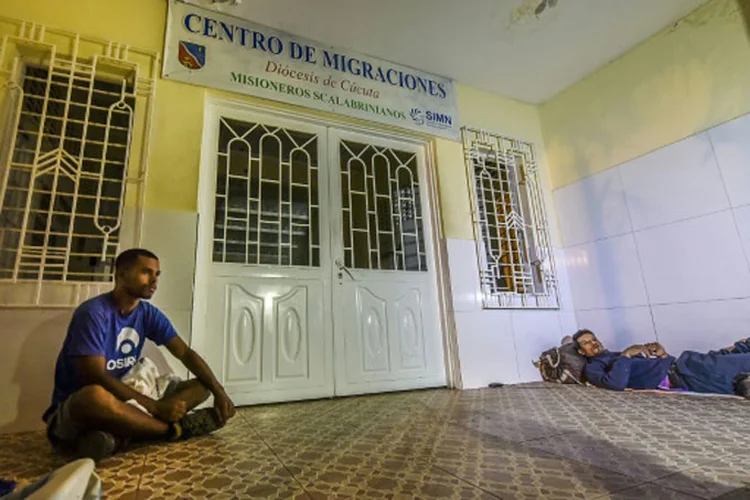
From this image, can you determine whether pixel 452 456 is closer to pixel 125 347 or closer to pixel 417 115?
pixel 125 347

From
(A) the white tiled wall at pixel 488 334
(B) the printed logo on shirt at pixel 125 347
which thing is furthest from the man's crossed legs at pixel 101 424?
(A) the white tiled wall at pixel 488 334

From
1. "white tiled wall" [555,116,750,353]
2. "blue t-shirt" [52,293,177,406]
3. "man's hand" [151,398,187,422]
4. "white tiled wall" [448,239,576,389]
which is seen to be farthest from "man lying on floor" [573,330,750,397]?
"blue t-shirt" [52,293,177,406]

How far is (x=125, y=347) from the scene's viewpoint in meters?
1.71

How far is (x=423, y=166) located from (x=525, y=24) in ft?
4.50

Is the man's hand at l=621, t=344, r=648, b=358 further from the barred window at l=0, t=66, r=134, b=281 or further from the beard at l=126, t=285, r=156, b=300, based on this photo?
the barred window at l=0, t=66, r=134, b=281

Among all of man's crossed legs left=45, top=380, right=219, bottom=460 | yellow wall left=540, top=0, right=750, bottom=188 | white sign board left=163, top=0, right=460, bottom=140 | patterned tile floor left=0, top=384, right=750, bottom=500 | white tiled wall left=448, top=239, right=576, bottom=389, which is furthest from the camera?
white tiled wall left=448, top=239, right=576, bottom=389

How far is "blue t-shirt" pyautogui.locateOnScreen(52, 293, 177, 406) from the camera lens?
4.88 ft

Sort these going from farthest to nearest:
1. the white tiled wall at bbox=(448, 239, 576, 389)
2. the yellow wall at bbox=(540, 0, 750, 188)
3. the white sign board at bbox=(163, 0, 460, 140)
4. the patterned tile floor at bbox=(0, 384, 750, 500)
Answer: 1. the white tiled wall at bbox=(448, 239, 576, 389)
2. the yellow wall at bbox=(540, 0, 750, 188)
3. the white sign board at bbox=(163, 0, 460, 140)
4. the patterned tile floor at bbox=(0, 384, 750, 500)

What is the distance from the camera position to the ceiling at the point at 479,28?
9.29 ft

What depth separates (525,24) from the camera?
304 centimetres

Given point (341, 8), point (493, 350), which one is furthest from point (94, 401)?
point (341, 8)

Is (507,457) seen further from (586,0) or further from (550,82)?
(550,82)

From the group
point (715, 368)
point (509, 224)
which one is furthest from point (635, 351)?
point (509, 224)

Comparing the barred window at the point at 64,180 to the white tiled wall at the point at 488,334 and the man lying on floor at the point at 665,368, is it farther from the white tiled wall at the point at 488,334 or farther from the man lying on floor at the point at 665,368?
the man lying on floor at the point at 665,368
